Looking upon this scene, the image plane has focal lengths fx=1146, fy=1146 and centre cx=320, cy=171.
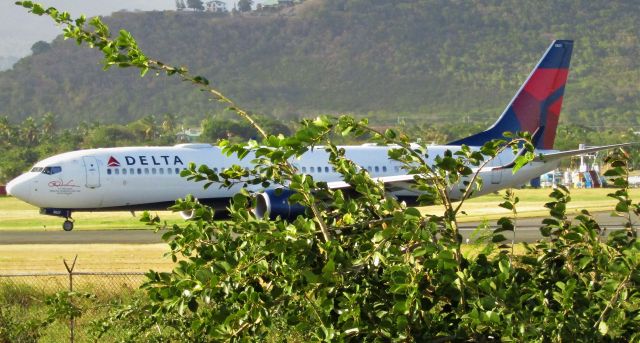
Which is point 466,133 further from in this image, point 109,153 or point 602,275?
point 602,275

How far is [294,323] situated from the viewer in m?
9.73

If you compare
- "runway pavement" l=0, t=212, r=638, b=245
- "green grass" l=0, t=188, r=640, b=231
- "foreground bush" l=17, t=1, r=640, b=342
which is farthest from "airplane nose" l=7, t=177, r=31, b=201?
"foreground bush" l=17, t=1, r=640, b=342

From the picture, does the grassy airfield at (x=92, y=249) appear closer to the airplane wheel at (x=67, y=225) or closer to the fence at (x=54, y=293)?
the fence at (x=54, y=293)

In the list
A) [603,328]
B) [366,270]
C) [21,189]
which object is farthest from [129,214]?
[603,328]

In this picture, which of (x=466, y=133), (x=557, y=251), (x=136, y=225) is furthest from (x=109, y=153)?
(x=466, y=133)

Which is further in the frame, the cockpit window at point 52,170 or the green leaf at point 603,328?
the cockpit window at point 52,170

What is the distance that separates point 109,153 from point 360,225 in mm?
27771

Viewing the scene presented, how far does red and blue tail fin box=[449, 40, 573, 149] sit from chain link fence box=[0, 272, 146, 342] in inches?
868

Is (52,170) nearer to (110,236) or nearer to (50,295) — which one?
(110,236)

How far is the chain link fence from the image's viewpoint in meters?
16.8

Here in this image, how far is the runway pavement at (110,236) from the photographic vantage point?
35.1 meters

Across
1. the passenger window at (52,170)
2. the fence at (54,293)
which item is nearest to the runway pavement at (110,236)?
the passenger window at (52,170)

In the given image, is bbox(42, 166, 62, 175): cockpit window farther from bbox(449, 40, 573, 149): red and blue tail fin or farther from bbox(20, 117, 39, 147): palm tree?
bbox(20, 117, 39, 147): palm tree

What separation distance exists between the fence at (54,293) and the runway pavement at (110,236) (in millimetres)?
11263
